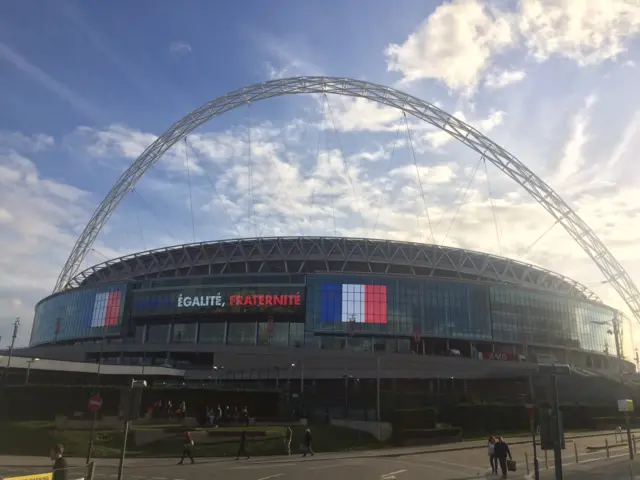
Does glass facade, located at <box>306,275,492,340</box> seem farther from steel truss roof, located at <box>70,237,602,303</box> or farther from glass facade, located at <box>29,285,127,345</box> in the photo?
glass facade, located at <box>29,285,127,345</box>

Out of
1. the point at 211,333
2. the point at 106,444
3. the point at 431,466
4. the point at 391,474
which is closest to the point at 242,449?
the point at 106,444

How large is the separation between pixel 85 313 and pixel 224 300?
3508 centimetres

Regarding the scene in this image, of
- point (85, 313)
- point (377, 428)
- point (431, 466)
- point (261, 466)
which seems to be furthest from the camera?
point (85, 313)

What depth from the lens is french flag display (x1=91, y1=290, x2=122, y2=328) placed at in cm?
11500

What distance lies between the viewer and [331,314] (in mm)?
105375

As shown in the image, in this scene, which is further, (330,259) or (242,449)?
(330,259)

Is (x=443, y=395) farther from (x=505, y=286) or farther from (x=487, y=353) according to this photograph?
(x=505, y=286)

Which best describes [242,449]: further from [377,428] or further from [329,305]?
[329,305]

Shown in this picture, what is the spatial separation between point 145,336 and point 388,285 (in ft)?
170

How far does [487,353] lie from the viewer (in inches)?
4326

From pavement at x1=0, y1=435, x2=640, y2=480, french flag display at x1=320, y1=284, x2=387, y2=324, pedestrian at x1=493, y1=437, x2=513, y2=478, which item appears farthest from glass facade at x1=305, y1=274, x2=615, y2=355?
pedestrian at x1=493, y1=437, x2=513, y2=478

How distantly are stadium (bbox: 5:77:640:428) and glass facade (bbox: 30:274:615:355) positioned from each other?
0.26m

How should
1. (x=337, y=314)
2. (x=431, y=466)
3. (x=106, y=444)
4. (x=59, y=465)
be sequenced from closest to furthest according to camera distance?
1. (x=59, y=465)
2. (x=431, y=466)
3. (x=106, y=444)
4. (x=337, y=314)

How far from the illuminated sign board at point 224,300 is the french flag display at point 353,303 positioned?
17.6 feet
